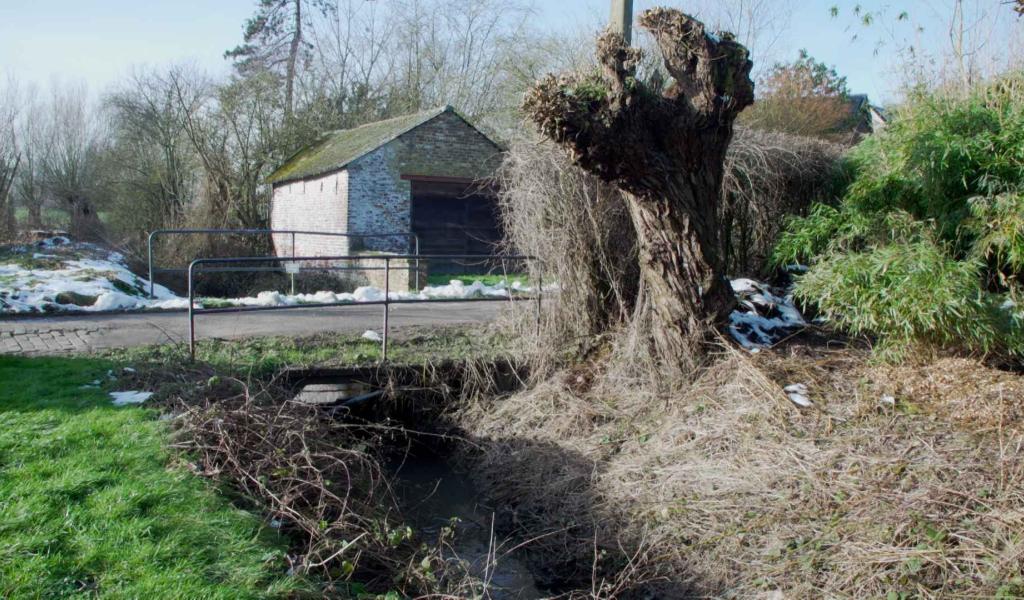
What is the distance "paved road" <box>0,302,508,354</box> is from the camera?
735cm

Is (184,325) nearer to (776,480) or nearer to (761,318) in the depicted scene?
(761,318)

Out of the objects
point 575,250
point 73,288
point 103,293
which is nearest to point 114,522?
point 575,250

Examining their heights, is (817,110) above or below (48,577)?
above

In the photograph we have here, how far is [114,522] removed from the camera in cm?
349

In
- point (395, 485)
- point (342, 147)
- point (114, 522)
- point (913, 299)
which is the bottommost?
point (395, 485)

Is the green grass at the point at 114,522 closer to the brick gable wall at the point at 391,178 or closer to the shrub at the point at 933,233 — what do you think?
the shrub at the point at 933,233

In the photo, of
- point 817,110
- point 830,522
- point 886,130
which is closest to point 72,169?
point 817,110

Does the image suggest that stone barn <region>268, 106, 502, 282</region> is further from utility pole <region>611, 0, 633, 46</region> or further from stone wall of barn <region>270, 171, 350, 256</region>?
utility pole <region>611, 0, 633, 46</region>

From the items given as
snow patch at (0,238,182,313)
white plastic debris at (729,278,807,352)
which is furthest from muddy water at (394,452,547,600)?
snow patch at (0,238,182,313)

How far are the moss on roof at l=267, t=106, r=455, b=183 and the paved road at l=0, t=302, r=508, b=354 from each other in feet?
25.5

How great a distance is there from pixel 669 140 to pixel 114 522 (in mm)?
4942

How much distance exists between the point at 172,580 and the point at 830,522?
149 inches

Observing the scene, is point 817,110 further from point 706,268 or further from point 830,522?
point 830,522

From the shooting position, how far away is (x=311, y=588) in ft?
11.0
